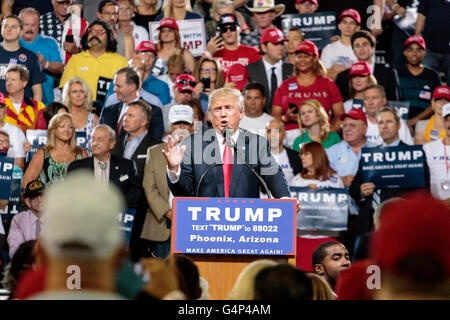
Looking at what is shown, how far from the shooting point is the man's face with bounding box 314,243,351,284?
562 cm

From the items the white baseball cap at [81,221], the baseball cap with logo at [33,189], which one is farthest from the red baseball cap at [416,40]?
the white baseball cap at [81,221]

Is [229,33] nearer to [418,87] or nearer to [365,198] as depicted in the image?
[418,87]

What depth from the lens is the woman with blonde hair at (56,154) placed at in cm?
796

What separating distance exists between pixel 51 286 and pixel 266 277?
3.14 feet

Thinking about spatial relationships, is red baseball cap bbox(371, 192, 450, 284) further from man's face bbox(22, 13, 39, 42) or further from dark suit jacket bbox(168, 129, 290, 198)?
man's face bbox(22, 13, 39, 42)

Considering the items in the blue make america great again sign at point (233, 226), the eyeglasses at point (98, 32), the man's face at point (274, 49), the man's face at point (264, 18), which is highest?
the man's face at point (264, 18)

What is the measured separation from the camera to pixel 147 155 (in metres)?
8.07

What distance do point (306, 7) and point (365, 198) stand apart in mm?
3650

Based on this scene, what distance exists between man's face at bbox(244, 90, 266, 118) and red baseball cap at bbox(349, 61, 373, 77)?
3.82ft

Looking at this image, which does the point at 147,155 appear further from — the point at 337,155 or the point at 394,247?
the point at 394,247

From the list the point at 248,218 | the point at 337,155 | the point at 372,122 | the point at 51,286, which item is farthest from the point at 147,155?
the point at 51,286

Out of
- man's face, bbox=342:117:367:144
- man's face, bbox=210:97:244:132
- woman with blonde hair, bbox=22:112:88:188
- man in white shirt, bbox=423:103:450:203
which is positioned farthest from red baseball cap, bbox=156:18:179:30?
man's face, bbox=210:97:244:132

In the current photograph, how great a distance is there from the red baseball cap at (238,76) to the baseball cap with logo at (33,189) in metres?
2.79

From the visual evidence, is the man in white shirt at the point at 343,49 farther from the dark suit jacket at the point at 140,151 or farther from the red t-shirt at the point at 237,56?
the dark suit jacket at the point at 140,151
